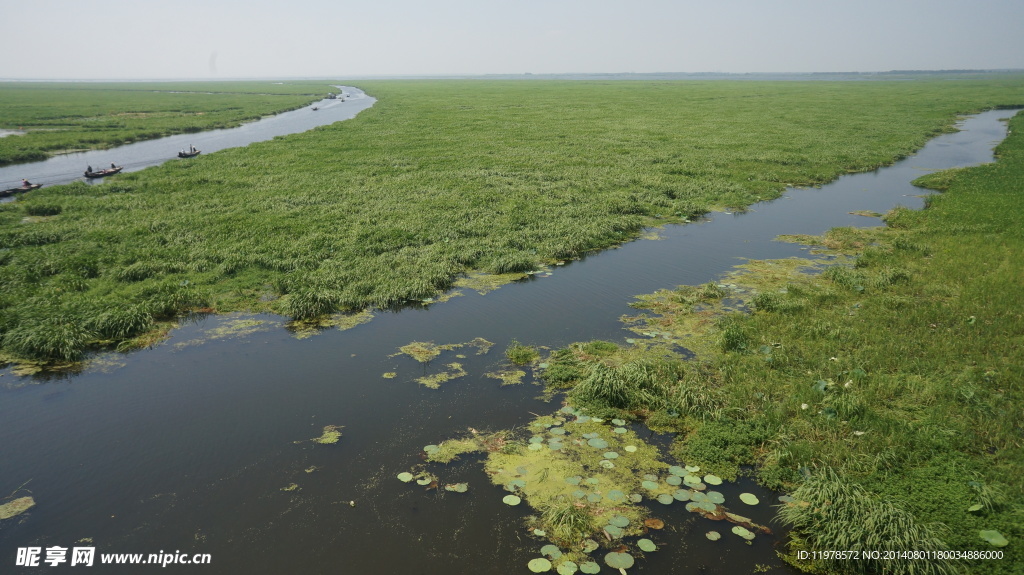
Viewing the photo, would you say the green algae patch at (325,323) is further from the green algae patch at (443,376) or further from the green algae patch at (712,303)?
the green algae patch at (712,303)

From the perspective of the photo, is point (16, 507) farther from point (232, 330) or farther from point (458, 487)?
point (458, 487)

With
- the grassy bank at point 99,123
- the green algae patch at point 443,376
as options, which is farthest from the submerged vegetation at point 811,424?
the grassy bank at point 99,123

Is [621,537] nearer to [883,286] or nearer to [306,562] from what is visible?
[306,562]

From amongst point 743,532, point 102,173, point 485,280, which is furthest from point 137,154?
point 743,532

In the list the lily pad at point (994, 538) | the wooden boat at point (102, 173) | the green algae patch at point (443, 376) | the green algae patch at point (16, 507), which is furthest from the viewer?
the wooden boat at point (102, 173)

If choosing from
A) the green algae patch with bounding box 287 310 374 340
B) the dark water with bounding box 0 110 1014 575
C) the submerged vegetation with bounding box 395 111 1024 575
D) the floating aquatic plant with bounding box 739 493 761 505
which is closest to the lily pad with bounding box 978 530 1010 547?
the submerged vegetation with bounding box 395 111 1024 575
